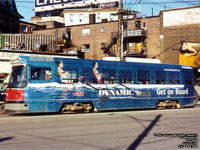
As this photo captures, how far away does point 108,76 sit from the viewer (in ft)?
67.3

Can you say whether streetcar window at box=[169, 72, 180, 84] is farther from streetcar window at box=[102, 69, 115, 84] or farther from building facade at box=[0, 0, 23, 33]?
building facade at box=[0, 0, 23, 33]

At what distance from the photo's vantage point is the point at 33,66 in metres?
17.4

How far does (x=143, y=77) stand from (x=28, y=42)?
29.6 meters

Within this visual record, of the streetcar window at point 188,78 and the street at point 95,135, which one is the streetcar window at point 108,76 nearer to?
the street at point 95,135

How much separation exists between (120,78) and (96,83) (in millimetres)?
1859

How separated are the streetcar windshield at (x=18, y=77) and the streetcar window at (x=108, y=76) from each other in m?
5.05

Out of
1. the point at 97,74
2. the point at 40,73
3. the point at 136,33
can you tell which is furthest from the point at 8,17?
the point at 40,73

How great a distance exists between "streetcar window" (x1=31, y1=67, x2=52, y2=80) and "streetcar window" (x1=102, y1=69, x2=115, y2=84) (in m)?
3.75

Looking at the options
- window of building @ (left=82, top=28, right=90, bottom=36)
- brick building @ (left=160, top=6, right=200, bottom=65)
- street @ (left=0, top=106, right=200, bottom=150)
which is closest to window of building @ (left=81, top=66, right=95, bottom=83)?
street @ (left=0, top=106, right=200, bottom=150)

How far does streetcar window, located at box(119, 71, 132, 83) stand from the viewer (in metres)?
21.1

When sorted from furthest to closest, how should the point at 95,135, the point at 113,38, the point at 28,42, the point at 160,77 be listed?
the point at 113,38
the point at 28,42
the point at 160,77
the point at 95,135

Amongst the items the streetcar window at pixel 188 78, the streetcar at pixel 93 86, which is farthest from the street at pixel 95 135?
the streetcar window at pixel 188 78

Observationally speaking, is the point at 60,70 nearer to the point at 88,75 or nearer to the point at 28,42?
the point at 88,75

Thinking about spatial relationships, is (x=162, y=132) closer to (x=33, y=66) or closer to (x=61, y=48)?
(x=33, y=66)
